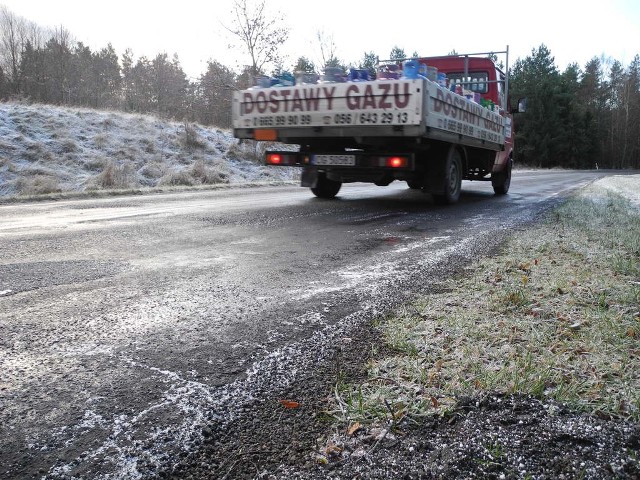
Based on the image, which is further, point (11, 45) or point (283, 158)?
point (11, 45)

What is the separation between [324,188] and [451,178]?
2.32 metres

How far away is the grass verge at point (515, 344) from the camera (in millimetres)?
1519

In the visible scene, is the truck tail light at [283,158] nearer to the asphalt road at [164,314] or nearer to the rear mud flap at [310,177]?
the rear mud flap at [310,177]

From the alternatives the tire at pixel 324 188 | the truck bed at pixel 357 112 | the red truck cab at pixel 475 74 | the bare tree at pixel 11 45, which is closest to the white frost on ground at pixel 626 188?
the red truck cab at pixel 475 74

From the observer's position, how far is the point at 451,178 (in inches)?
317

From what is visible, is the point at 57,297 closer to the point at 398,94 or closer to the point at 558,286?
the point at 558,286

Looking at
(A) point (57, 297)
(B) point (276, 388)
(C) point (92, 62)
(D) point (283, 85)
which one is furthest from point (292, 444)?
(C) point (92, 62)

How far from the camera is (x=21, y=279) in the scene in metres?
2.97

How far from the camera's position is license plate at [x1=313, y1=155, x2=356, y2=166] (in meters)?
7.23

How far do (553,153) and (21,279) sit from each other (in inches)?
2327

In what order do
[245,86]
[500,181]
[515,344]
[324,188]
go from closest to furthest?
[515,344] < [324,188] < [500,181] < [245,86]

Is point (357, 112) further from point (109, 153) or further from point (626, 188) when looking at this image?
point (109, 153)

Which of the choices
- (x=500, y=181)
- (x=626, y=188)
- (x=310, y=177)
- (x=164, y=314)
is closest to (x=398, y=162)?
(x=310, y=177)

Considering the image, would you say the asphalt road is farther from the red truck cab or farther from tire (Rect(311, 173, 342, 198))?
the red truck cab
